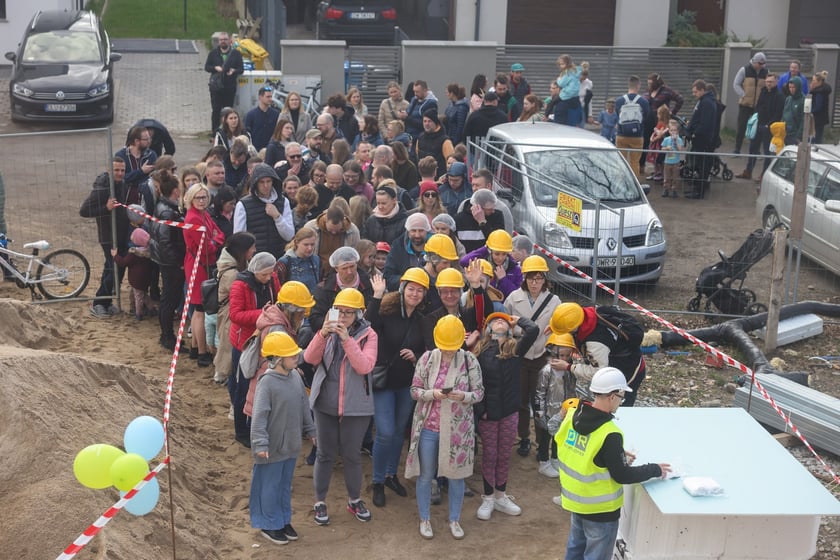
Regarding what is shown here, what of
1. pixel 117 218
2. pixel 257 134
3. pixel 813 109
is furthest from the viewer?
pixel 813 109

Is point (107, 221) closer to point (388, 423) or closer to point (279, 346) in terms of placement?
point (388, 423)

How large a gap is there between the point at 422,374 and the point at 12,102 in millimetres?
16315

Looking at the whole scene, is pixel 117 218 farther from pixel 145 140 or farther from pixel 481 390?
pixel 481 390

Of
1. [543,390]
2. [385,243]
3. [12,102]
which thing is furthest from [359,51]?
[543,390]

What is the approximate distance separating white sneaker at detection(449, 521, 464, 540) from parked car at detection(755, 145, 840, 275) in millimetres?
7092

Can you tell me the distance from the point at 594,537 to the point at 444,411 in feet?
5.32

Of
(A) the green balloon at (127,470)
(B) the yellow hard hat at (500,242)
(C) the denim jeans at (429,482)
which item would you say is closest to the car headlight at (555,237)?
(B) the yellow hard hat at (500,242)

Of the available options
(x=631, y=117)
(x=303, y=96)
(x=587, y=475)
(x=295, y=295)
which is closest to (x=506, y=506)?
(x=587, y=475)

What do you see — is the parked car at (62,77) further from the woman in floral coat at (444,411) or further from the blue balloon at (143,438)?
the blue balloon at (143,438)

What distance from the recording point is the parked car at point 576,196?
42.1 feet

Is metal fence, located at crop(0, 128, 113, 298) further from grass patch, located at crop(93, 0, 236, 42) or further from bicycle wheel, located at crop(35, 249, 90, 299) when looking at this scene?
grass patch, located at crop(93, 0, 236, 42)

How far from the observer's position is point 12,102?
2175cm

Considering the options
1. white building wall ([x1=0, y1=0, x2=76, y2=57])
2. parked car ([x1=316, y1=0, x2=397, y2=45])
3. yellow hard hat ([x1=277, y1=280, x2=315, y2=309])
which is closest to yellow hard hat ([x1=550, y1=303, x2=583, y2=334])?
yellow hard hat ([x1=277, y1=280, x2=315, y2=309])

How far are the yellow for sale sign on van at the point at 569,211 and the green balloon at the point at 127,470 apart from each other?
7.18m
